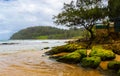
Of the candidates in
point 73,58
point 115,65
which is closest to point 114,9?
point 73,58

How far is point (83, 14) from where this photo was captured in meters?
36.1

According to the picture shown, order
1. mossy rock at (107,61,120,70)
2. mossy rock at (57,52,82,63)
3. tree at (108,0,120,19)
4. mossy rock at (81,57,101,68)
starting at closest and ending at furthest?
1. mossy rock at (107,61,120,70)
2. mossy rock at (81,57,101,68)
3. mossy rock at (57,52,82,63)
4. tree at (108,0,120,19)

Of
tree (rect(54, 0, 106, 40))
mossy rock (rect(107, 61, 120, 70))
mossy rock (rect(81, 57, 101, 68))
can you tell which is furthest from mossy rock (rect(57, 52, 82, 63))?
tree (rect(54, 0, 106, 40))

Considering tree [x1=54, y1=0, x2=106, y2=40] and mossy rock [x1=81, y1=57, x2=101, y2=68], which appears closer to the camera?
mossy rock [x1=81, y1=57, x2=101, y2=68]

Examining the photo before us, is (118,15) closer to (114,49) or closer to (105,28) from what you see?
(105,28)

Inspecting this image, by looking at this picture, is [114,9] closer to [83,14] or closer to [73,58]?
[83,14]

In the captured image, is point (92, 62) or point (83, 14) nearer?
point (92, 62)

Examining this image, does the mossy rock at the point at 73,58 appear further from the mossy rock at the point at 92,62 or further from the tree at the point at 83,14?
the tree at the point at 83,14

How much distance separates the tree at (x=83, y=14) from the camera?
118ft

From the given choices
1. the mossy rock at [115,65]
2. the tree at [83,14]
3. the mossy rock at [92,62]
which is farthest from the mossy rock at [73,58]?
the tree at [83,14]

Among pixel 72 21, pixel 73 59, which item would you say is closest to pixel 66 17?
pixel 72 21

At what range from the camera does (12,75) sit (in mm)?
16828

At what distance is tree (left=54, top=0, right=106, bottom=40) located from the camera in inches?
1421

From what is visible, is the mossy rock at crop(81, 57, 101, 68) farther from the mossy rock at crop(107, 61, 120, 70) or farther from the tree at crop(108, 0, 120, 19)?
the tree at crop(108, 0, 120, 19)
